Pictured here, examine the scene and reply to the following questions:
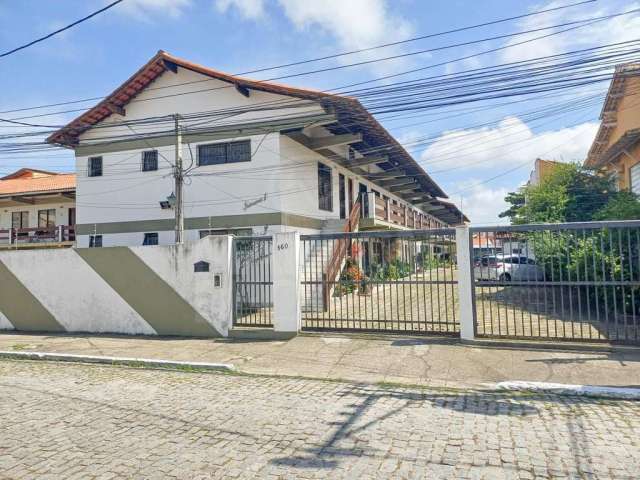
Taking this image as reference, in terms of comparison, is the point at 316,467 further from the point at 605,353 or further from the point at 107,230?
the point at 107,230

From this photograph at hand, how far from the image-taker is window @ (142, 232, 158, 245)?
1705 cm

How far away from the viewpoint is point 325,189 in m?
18.6

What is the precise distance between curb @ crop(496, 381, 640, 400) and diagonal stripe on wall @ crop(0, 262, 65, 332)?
1002 centimetres

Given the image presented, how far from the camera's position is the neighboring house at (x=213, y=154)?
1511cm

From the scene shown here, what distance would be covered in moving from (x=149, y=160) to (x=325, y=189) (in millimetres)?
7079

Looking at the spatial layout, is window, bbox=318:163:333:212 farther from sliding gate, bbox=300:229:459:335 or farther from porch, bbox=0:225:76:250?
porch, bbox=0:225:76:250

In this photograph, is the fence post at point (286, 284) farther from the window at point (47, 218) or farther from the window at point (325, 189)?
the window at point (47, 218)

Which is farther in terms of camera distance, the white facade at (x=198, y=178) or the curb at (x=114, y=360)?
the white facade at (x=198, y=178)

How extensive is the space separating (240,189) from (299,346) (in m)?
8.75

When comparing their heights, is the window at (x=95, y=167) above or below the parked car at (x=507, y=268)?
above

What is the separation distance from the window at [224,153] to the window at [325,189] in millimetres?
3455

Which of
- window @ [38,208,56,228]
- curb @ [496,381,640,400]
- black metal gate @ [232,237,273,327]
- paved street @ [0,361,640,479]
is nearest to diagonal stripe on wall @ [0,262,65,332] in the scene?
black metal gate @ [232,237,273,327]

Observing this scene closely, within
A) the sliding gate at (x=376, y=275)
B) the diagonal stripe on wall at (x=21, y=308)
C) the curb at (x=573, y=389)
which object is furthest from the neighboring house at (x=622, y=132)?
the diagonal stripe on wall at (x=21, y=308)

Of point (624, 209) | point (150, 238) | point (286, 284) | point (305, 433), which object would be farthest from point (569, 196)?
point (150, 238)
